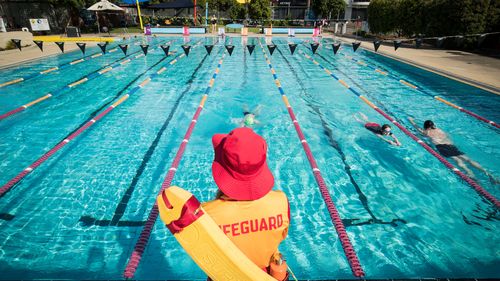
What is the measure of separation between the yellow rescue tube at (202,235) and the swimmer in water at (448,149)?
6.69m

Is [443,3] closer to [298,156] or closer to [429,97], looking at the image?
[429,97]

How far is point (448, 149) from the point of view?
693 centimetres

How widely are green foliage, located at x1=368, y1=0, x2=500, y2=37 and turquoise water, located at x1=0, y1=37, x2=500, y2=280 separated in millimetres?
9973

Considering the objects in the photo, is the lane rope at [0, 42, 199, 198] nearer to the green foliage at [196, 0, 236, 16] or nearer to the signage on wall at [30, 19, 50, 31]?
the signage on wall at [30, 19, 50, 31]

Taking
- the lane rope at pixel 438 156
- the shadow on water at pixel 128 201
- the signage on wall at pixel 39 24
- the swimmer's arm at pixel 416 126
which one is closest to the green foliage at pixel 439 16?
the lane rope at pixel 438 156

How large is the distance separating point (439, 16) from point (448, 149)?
1821cm

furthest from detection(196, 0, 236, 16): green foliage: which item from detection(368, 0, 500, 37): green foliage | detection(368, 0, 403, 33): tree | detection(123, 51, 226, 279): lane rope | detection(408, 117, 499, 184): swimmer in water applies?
detection(408, 117, 499, 184): swimmer in water

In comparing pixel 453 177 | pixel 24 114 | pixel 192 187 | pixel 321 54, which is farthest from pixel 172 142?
pixel 321 54

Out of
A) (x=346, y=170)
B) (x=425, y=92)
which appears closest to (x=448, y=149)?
(x=346, y=170)

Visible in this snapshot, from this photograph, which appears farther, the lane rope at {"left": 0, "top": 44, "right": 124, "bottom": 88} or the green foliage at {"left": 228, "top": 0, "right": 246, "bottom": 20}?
the green foliage at {"left": 228, "top": 0, "right": 246, "bottom": 20}

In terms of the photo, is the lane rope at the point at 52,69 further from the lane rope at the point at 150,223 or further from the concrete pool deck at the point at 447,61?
the lane rope at the point at 150,223

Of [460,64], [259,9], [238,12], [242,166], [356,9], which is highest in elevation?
[356,9]

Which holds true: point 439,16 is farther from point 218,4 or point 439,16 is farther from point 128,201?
point 218,4

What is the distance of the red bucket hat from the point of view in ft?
4.85
